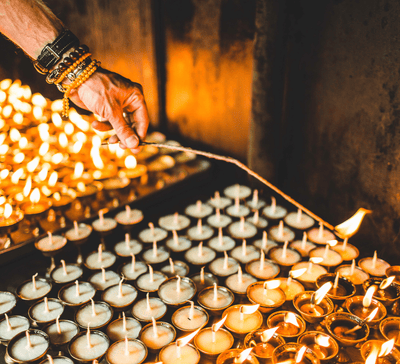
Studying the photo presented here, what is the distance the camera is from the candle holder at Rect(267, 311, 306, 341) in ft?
6.55

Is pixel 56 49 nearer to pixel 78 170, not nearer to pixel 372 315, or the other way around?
pixel 78 170

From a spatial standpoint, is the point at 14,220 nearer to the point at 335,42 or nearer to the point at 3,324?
the point at 3,324

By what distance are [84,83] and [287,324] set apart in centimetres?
172

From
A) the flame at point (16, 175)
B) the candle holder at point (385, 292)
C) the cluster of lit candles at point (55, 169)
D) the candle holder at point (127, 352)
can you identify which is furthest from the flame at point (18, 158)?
the candle holder at point (385, 292)

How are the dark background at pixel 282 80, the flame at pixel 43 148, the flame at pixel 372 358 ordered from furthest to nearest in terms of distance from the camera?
1. the flame at pixel 43 148
2. the dark background at pixel 282 80
3. the flame at pixel 372 358

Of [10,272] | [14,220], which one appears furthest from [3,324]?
[14,220]

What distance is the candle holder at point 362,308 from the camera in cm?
212

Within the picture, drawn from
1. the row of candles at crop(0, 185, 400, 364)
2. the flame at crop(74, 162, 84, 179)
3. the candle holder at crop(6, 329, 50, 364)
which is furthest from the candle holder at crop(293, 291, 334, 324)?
the flame at crop(74, 162, 84, 179)

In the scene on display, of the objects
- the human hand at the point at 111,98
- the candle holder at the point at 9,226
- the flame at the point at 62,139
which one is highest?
the human hand at the point at 111,98

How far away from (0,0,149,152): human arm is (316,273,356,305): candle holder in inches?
53.8

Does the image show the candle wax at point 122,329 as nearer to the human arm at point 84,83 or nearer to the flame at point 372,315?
the human arm at point 84,83

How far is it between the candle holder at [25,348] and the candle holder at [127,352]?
0.32m

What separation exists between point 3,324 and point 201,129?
2808 mm

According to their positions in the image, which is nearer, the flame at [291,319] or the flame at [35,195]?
the flame at [291,319]
